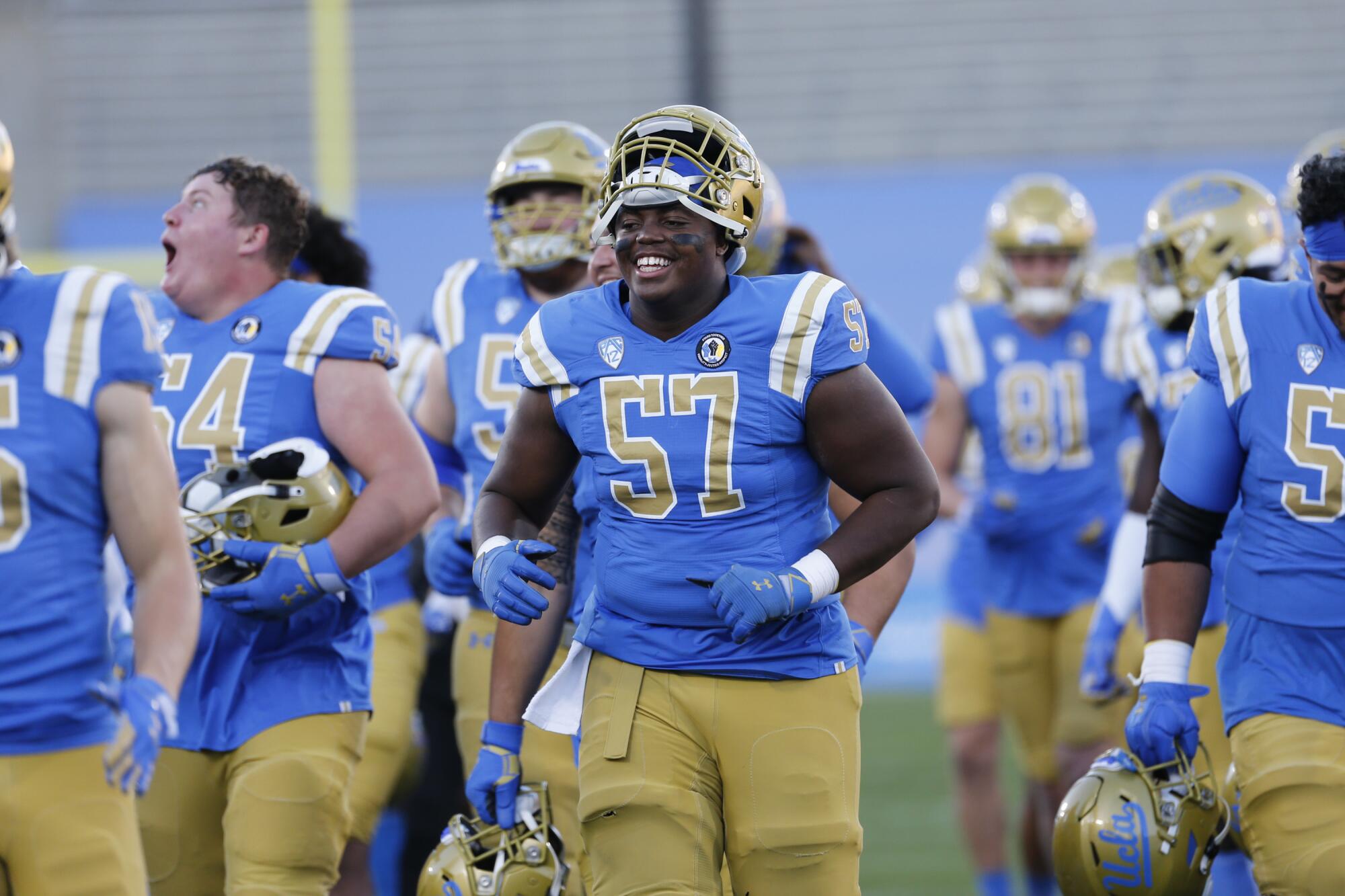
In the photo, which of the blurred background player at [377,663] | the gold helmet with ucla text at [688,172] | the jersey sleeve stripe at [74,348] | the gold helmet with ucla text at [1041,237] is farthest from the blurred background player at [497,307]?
the gold helmet with ucla text at [1041,237]

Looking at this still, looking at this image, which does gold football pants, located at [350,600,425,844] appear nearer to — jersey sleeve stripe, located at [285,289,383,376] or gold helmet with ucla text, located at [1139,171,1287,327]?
jersey sleeve stripe, located at [285,289,383,376]

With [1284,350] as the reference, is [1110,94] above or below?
above

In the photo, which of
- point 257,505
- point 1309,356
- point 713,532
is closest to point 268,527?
point 257,505

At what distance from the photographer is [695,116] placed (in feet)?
9.93

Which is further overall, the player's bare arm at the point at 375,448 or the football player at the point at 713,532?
the player's bare arm at the point at 375,448

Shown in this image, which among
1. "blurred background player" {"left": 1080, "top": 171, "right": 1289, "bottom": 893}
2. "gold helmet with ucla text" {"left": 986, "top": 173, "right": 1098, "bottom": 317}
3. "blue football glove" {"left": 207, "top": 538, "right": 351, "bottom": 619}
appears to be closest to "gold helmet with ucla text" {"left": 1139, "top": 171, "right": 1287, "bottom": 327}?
"blurred background player" {"left": 1080, "top": 171, "right": 1289, "bottom": 893}

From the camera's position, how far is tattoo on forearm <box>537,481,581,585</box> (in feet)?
11.5

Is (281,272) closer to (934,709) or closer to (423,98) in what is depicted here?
(934,709)

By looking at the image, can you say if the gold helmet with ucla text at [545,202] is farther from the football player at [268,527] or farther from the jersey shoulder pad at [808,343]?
the jersey shoulder pad at [808,343]

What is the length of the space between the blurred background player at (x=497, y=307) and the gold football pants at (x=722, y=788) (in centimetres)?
129

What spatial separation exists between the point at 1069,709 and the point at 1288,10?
10862 millimetres

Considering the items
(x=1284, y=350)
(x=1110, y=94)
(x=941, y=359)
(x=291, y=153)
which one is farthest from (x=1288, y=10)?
(x=1284, y=350)

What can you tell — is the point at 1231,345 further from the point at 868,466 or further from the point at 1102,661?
the point at 1102,661

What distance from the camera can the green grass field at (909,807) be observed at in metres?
6.25
